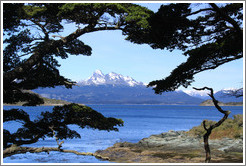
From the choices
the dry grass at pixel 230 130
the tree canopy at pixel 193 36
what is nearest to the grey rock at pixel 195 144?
the dry grass at pixel 230 130

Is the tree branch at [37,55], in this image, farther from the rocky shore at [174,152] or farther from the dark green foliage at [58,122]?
the rocky shore at [174,152]

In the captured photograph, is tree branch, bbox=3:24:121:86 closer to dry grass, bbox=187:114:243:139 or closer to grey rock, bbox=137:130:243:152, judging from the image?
grey rock, bbox=137:130:243:152

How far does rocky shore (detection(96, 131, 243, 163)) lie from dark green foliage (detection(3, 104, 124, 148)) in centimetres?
781

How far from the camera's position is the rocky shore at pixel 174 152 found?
54.9ft

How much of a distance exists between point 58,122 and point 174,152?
11.5 meters

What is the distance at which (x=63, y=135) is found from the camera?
10133mm

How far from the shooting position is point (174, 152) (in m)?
19.4

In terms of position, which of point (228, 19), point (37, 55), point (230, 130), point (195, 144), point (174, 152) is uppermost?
point (228, 19)

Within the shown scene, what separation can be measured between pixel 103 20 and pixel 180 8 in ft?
9.35

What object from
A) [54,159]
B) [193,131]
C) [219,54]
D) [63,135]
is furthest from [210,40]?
[193,131]

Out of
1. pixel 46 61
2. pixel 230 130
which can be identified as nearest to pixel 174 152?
pixel 230 130

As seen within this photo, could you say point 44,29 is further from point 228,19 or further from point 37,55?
point 228,19

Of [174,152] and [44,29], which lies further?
[174,152]

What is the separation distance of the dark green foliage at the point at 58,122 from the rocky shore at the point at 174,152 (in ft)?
25.6
